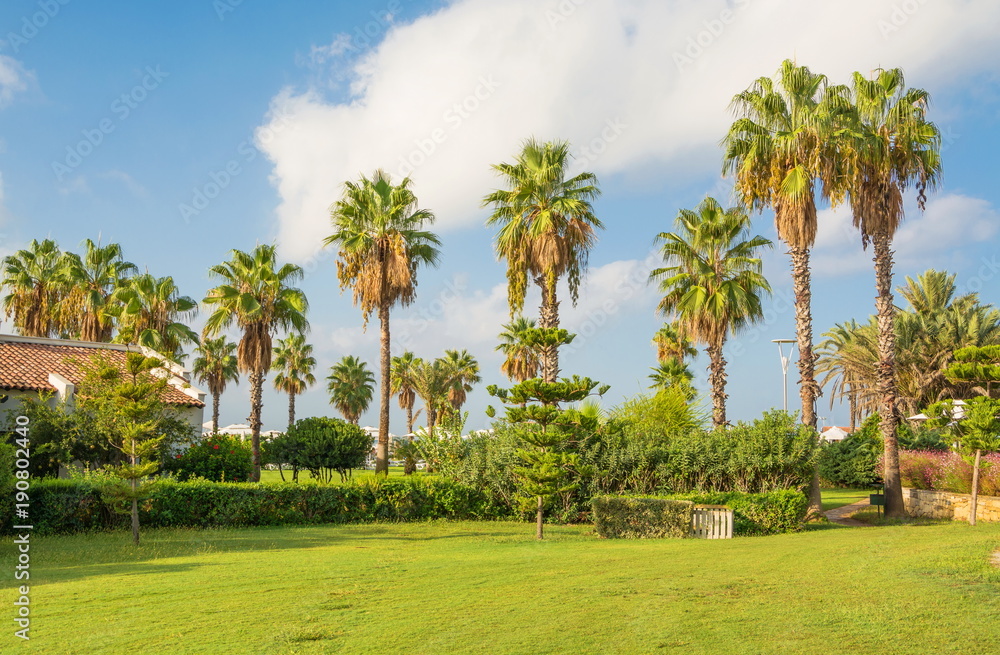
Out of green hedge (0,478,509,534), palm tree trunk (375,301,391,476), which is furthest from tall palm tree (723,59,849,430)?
palm tree trunk (375,301,391,476)

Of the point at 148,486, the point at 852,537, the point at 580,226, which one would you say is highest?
the point at 580,226

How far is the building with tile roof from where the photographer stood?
23.8m

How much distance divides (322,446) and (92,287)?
51.8 feet

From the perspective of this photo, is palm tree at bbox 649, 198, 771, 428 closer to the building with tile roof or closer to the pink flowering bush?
the pink flowering bush

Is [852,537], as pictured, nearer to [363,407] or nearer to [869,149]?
[869,149]

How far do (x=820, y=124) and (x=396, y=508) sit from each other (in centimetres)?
1607

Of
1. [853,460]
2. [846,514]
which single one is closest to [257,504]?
[846,514]

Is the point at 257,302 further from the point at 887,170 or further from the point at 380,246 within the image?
the point at 887,170

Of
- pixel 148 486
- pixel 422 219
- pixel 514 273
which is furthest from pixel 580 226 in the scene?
pixel 148 486

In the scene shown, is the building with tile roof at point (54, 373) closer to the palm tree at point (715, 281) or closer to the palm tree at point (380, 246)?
the palm tree at point (380, 246)

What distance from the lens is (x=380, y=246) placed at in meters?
30.4

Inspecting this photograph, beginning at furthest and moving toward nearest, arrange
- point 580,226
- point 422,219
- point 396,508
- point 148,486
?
point 422,219 → point 580,226 → point 396,508 → point 148,486

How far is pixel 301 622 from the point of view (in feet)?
25.4

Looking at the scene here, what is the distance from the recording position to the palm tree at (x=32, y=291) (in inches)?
1492
